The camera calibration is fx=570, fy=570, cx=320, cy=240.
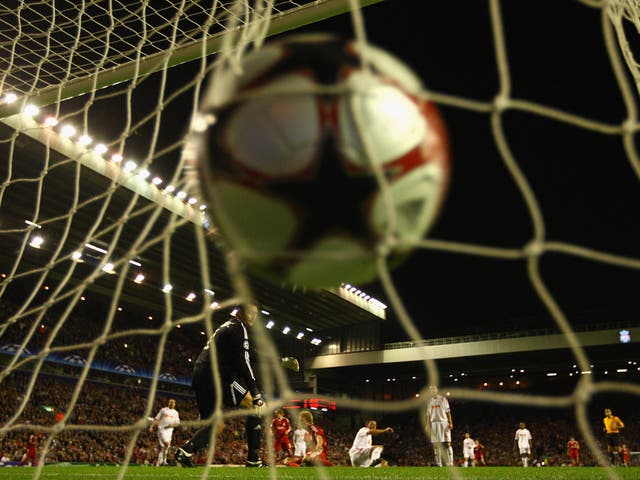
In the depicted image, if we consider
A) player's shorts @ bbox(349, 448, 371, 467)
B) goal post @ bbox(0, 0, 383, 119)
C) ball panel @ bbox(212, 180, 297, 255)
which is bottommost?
player's shorts @ bbox(349, 448, 371, 467)

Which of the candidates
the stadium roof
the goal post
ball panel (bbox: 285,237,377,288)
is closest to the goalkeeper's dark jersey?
the goal post

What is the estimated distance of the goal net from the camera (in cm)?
181

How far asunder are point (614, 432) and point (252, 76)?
487 inches

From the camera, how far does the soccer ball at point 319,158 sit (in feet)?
3.75

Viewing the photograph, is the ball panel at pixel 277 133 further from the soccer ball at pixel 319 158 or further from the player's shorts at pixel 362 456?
the player's shorts at pixel 362 456

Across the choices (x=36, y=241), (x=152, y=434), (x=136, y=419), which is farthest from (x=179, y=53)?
(x=136, y=419)

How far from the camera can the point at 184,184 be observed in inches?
92.1

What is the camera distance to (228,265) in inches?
50.6

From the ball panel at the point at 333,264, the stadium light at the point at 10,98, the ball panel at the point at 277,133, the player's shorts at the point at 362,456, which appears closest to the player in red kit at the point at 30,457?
the player's shorts at the point at 362,456

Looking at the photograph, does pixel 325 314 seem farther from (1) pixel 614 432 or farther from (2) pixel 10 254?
(1) pixel 614 432

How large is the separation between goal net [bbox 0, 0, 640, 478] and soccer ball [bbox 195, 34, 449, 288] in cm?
9

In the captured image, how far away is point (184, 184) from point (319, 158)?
1.33 m

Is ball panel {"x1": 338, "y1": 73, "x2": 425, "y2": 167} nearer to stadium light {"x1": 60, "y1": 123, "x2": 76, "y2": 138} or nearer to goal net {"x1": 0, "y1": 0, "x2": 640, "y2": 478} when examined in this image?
goal net {"x1": 0, "y1": 0, "x2": 640, "y2": 478}

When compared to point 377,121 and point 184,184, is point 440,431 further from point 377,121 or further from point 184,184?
point 377,121
